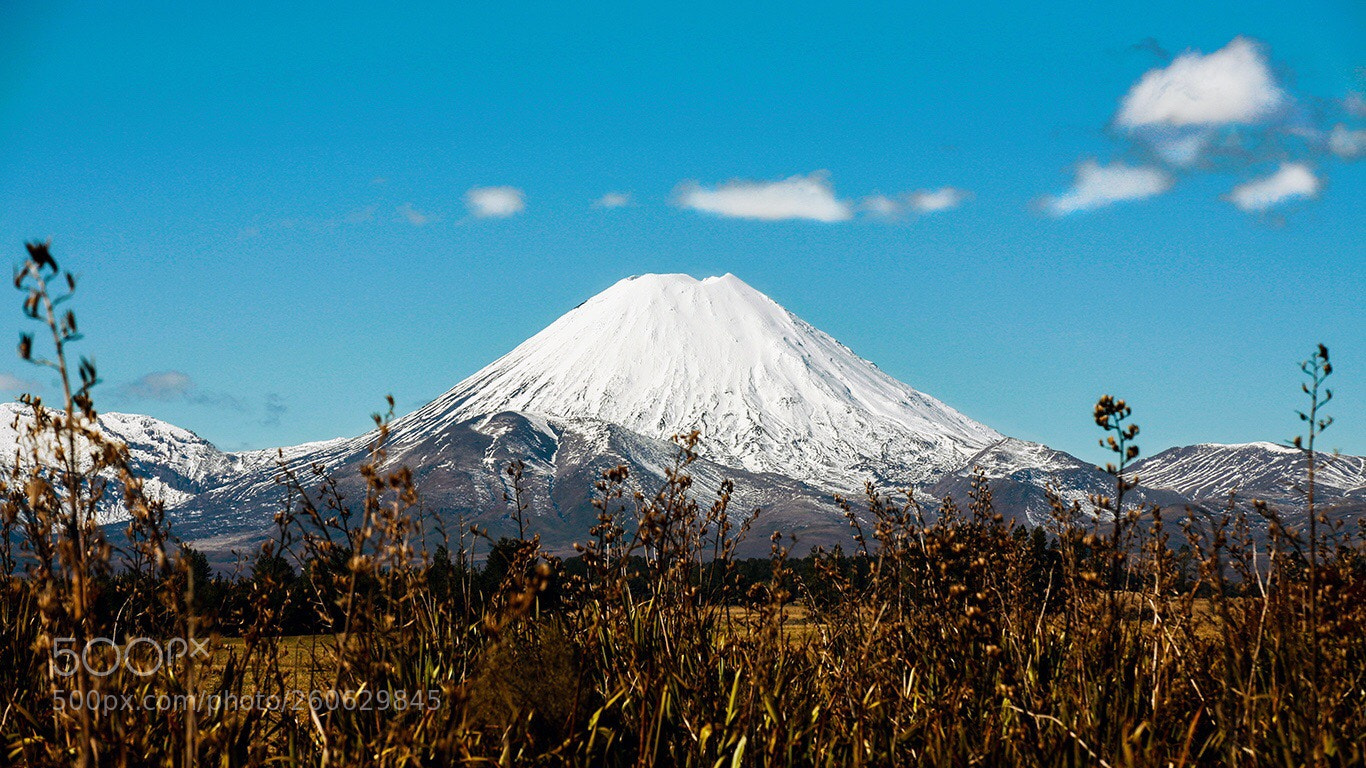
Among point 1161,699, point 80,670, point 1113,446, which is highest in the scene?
point 1113,446

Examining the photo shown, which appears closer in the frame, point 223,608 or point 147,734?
point 147,734

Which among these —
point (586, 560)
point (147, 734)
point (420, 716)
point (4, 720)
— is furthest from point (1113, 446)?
point (4, 720)

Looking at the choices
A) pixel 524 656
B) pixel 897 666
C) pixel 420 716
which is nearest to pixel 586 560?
pixel 524 656

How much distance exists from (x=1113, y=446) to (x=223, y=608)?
4.54m

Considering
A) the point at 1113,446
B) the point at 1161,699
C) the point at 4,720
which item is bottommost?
the point at 4,720

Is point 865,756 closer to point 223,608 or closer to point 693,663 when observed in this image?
point 693,663

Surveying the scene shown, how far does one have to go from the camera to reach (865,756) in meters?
3.96

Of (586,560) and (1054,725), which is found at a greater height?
(586,560)

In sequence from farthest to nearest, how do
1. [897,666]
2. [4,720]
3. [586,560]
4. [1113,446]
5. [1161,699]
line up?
[897,666] → [586,560] → [1161,699] → [4,720] → [1113,446]

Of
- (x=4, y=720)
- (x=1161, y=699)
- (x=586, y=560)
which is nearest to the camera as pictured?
(x=4, y=720)

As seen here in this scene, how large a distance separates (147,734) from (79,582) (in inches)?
97.9

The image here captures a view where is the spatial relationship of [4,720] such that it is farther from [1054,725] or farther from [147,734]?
[1054,725]

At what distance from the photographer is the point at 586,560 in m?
4.52

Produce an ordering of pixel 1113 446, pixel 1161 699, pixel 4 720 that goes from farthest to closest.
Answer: pixel 1161 699 → pixel 4 720 → pixel 1113 446
